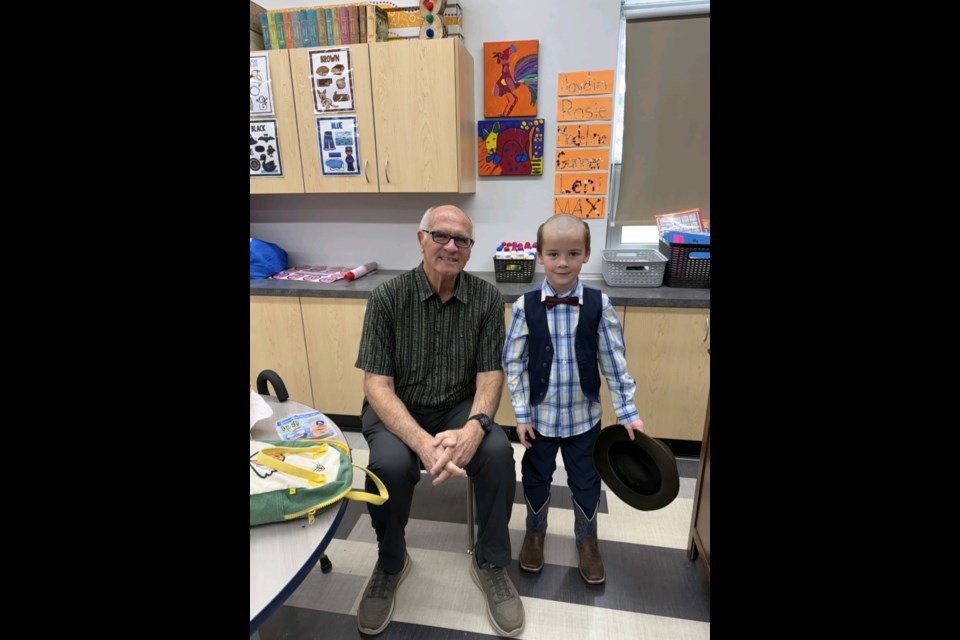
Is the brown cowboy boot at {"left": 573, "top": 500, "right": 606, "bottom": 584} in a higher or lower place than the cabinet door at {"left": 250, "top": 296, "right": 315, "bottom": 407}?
lower

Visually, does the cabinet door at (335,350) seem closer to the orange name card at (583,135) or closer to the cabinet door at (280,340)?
the cabinet door at (280,340)

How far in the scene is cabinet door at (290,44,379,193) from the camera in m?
2.27

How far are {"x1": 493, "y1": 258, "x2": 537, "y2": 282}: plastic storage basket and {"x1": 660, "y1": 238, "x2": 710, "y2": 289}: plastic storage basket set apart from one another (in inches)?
27.5

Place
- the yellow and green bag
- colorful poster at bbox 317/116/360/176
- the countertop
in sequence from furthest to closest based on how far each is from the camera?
colorful poster at bbox 317/116/360/176
the countertop
the yellow and green bag

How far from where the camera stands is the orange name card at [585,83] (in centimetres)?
241

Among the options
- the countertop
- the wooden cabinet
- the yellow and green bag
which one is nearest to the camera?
the yellow and green bag

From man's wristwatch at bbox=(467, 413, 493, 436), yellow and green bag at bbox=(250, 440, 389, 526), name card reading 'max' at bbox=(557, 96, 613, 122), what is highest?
name card reading 'max' at bbox=(557, 96, 613, 122)

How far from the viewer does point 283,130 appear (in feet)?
7.93

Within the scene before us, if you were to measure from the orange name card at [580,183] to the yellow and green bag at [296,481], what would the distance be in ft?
6.69

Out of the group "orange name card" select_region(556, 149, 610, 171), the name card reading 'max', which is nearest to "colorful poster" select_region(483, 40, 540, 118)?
the name card reading 'max'

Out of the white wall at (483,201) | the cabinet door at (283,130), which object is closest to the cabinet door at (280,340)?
the white wall at (483,201)

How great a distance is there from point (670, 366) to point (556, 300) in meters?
1.01

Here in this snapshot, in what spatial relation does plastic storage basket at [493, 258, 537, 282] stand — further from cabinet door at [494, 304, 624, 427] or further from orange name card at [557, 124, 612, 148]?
orange name card at [557, 124, 612, 148]
